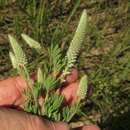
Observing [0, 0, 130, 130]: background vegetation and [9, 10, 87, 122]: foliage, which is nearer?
[9, 10, 87, 122]: foliage

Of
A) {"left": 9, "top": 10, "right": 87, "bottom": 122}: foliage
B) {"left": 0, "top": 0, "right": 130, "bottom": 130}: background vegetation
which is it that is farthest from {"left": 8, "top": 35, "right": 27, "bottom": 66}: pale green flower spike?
{"left": 0, "top": 0, "right": 130, "bottom": 130}: background vegetation

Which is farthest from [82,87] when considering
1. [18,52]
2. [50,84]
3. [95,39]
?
[95,39]

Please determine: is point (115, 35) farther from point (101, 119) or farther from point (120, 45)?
point (101, 119)

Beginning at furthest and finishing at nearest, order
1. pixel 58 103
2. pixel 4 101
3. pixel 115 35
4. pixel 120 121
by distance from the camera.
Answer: pixel 115 35
pixel 120 121
pixel 4 101
pixel 58 103

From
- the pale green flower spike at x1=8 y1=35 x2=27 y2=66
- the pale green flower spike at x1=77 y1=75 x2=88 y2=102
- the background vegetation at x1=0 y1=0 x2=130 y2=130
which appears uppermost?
the pale green flower spike at x1=8 y1=35 x2=27 y2=66

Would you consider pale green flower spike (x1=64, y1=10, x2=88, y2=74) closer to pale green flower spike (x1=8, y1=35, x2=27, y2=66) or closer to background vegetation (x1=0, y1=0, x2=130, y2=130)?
pale green flower spike (x1=8, y1=35, x2=27, y2=66)

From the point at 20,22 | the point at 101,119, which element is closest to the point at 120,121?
the point at 101,119

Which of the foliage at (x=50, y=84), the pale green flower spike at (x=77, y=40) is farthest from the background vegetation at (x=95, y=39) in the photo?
the pale green flower spike at (x=77, y=40)
